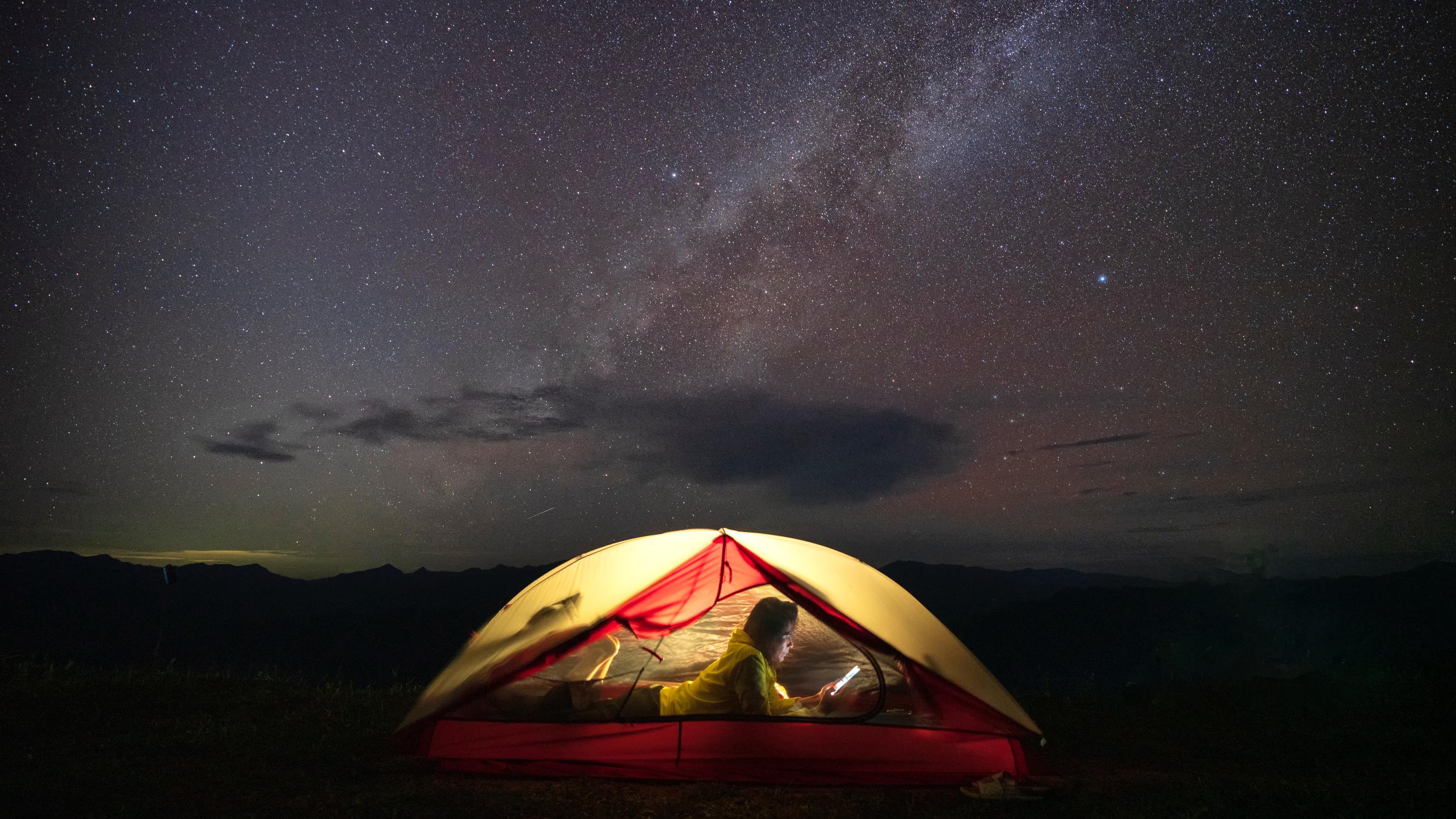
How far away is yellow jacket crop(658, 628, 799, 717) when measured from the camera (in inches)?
194

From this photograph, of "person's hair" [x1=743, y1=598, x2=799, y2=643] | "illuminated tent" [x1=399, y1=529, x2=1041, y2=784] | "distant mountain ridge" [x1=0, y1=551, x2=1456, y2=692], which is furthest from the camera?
"distant mountain ridge" [x1=0, y1=551, x2=1456, y2=692]

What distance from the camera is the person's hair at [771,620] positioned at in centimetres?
517

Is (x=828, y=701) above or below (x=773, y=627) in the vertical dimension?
below

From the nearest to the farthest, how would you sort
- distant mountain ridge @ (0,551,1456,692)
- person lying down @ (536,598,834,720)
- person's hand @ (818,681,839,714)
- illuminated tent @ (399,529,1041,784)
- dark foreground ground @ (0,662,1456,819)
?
dark foreground ground @ (0,662,1456,819) → illuminated tent @ (399,529,1041,784) → person lying down @ (536,598,834,720) → person's hand @ (818,681,839,714) → distant mountain ridge @ (0,551,1456,692)

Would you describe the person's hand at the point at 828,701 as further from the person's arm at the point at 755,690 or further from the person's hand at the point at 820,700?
the person's arm at the point at 755,690

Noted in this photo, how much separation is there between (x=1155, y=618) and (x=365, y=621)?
80853mm

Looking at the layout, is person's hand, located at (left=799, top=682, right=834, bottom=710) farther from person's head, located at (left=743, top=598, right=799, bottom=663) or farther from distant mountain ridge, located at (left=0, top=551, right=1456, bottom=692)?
distant mountain ridge, located at (left=0, top=551, right=1456, bottom=692)

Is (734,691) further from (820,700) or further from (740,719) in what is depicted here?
(820,700)

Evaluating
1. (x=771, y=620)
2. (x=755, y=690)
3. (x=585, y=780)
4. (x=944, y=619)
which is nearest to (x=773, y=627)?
(x=771, y=620)

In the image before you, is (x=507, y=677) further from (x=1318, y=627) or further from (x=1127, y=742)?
(x=1318, y=627)

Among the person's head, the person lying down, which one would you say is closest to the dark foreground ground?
the person lying down

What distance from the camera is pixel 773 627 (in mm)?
5176

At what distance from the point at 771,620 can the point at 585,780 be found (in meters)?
1.61

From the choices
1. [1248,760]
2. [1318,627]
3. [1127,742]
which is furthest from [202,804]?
[1318,627]
